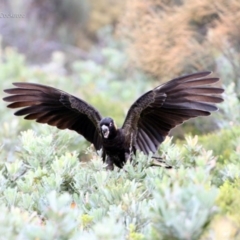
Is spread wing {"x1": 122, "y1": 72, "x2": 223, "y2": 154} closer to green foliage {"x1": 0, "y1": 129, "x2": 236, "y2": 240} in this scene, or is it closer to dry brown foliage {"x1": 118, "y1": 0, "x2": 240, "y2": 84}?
green foliage {"x1": 0, "y1": 129, "x2": 236, "y2": 240}

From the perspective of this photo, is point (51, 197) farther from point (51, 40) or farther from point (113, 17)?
point (113, 17)

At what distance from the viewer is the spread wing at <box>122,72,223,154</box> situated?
4141 mm

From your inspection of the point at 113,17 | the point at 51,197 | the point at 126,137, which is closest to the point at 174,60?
the point at 126,137

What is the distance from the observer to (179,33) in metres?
10.1

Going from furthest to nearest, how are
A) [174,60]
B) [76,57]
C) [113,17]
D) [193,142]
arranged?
[113,17] → [76,57] → [174,60] → [193,142]

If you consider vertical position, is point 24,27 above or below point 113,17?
below

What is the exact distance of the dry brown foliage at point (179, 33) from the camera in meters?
9.05

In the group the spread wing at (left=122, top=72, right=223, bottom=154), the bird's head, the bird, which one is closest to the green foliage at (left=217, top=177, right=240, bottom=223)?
the spread wing at (left=122, top=72, right=223, bottom=154)

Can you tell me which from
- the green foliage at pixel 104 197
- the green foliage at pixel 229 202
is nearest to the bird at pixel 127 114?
the green foliage at pixel 104 197

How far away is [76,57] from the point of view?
19.0 metres

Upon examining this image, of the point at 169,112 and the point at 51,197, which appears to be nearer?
the point at 51,197

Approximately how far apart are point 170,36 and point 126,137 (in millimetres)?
5769

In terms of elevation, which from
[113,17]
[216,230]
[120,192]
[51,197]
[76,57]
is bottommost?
[216,230]

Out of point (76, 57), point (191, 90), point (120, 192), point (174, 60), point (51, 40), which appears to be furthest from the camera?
point (51, 40)
